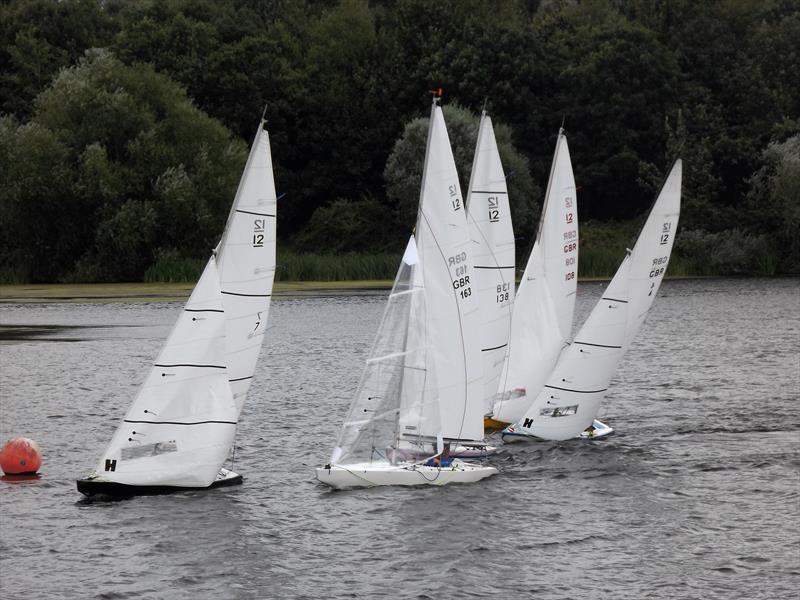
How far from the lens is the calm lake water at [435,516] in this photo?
2416cm

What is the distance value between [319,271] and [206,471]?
212 ft

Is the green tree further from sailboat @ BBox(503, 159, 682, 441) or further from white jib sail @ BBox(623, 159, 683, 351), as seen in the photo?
white jib sail @ BBox(623, 159, 683, 351)

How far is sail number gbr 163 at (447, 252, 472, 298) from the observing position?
2967cm

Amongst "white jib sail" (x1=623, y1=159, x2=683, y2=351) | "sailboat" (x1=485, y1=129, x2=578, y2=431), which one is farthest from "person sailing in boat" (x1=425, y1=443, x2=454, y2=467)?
"white jib sail" (x1=623, y1=159, x2=683, y2=351)

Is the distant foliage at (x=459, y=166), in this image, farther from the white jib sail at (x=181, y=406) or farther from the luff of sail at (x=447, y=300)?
the white jib sail at (x=181, y=406)

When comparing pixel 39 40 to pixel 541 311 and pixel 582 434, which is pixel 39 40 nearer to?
pixel 541 311

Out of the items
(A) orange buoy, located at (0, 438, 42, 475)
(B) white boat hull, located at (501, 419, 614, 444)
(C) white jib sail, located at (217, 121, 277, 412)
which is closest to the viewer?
(C) white jib sail, located at (217, 121, 277, 412)

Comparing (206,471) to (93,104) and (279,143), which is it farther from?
(279,143)

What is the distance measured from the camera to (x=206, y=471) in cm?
2950

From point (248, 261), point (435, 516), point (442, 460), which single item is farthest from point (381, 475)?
point (248, 261)

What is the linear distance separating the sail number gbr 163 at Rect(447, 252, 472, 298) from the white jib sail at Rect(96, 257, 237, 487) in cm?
537

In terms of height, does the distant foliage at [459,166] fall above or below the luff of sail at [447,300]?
above

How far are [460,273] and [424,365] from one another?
2285 mm

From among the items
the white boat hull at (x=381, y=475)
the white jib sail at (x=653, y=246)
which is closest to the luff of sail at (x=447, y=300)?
the white boat hull at (x=381, y=475)
